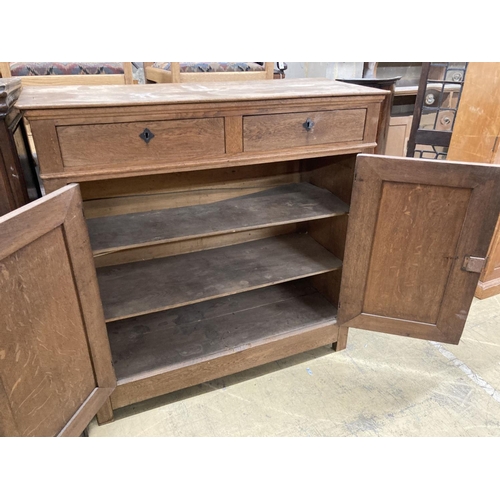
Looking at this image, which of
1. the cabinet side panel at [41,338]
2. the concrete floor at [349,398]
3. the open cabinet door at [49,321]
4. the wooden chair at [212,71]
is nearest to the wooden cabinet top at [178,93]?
the open cabinet door at [49,321]

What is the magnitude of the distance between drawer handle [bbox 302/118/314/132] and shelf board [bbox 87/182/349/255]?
38 cm

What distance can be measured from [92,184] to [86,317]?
645 millimetres

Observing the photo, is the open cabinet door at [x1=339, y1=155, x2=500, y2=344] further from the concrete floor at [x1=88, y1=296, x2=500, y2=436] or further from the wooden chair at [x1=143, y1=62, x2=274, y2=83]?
the wooden chair at [x1=143, y1=62, x2=274, y2=83]

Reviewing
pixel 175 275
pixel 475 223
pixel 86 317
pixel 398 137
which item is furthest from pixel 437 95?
pixel 86 317

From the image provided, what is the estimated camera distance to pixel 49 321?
3.85 ft

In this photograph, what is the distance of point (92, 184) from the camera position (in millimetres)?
1720

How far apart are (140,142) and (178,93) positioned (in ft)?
0.96

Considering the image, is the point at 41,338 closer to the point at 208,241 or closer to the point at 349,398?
the point at 208,241

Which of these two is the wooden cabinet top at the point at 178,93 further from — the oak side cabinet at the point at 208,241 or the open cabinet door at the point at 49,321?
the open cabinet door at the point at 49,321

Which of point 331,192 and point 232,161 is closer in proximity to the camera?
point 232,161

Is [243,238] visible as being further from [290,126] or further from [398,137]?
[398,137]

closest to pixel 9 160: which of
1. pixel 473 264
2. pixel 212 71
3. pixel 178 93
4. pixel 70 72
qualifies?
pixel 178 93

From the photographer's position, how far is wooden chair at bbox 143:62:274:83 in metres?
3.07

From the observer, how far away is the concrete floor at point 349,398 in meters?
1.59
